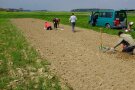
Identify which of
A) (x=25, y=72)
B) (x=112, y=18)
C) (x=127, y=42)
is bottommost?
(x=112, y=18)

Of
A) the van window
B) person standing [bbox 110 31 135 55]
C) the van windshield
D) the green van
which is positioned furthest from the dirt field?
the van window

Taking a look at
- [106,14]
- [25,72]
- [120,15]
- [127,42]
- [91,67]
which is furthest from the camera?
[106,14]

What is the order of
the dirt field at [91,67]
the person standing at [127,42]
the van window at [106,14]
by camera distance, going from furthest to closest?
1. the van window at [106,14]
2. the person standing at [127,42]
3. the dirt field at [91,67]

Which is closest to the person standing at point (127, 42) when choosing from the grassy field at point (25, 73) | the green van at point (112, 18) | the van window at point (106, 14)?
the grassy field at point (25, 73)

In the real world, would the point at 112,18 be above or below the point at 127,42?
below

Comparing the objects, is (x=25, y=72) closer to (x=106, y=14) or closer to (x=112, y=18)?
(x=112, y=18)

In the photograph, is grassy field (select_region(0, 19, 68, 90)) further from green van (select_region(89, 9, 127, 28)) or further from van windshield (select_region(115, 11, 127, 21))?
van windshield (select_region(115, 11, 127, 21))

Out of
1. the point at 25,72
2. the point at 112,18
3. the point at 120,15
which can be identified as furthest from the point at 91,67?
the point at 120,15

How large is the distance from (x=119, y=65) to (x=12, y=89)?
4711mm

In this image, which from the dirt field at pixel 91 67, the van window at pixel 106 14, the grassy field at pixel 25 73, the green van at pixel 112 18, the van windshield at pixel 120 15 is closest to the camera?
the grassy field at pixel 25 73

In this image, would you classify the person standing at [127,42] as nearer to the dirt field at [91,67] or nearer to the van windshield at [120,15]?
the dirt field at [91,67]

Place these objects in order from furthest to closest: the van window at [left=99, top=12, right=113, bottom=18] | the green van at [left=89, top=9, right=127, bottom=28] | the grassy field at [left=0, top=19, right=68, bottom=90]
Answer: the van window at [left=99, top=12, right=113, bottom=18] → the green van at [left=89, top=9, right=127, bottom=28] → the grassy field at [left=0, top=19, right=68, bottom=90]

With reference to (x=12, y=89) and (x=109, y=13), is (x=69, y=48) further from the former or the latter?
(x=109, y=13)

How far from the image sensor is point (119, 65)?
1259 cm
